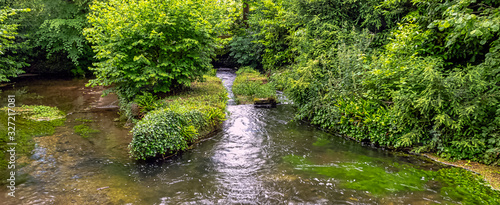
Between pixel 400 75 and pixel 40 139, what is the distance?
10.2 metres

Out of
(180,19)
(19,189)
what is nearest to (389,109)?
(180,19)

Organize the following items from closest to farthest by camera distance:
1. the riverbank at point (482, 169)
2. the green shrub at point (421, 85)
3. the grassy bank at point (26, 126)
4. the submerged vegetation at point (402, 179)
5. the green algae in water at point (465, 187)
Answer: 1. the green algae in water at point (465, 187)
2. the submerged vegetation at point (402, 179)
3. the riverbank at point (482, 169)
4. the green shrub at point (421, 85)
5. the grassy bank at point (26, 126)

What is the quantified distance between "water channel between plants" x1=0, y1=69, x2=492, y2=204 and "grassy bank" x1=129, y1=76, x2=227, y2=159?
300mm

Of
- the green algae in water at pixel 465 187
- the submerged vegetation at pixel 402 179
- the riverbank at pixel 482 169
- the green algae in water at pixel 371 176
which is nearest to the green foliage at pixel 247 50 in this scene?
the green algae in water at pixel 371 176

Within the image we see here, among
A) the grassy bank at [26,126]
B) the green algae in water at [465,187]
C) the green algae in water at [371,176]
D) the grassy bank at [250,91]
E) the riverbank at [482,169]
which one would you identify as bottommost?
the grassy bank at [26,126]

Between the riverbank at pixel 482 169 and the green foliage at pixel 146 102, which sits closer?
the riverbank at pixel 482 169

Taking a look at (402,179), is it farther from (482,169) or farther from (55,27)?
(55,27)

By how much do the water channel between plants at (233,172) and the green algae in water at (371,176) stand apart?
2cm

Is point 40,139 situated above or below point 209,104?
below

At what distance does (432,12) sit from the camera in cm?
738

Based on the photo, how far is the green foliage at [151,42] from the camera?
939 cm

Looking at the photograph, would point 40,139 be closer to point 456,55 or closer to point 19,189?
point 19,189

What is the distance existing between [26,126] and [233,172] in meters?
7.70

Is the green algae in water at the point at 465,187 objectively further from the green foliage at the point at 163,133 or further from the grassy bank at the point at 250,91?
the grassy bank at the point at 250,91
